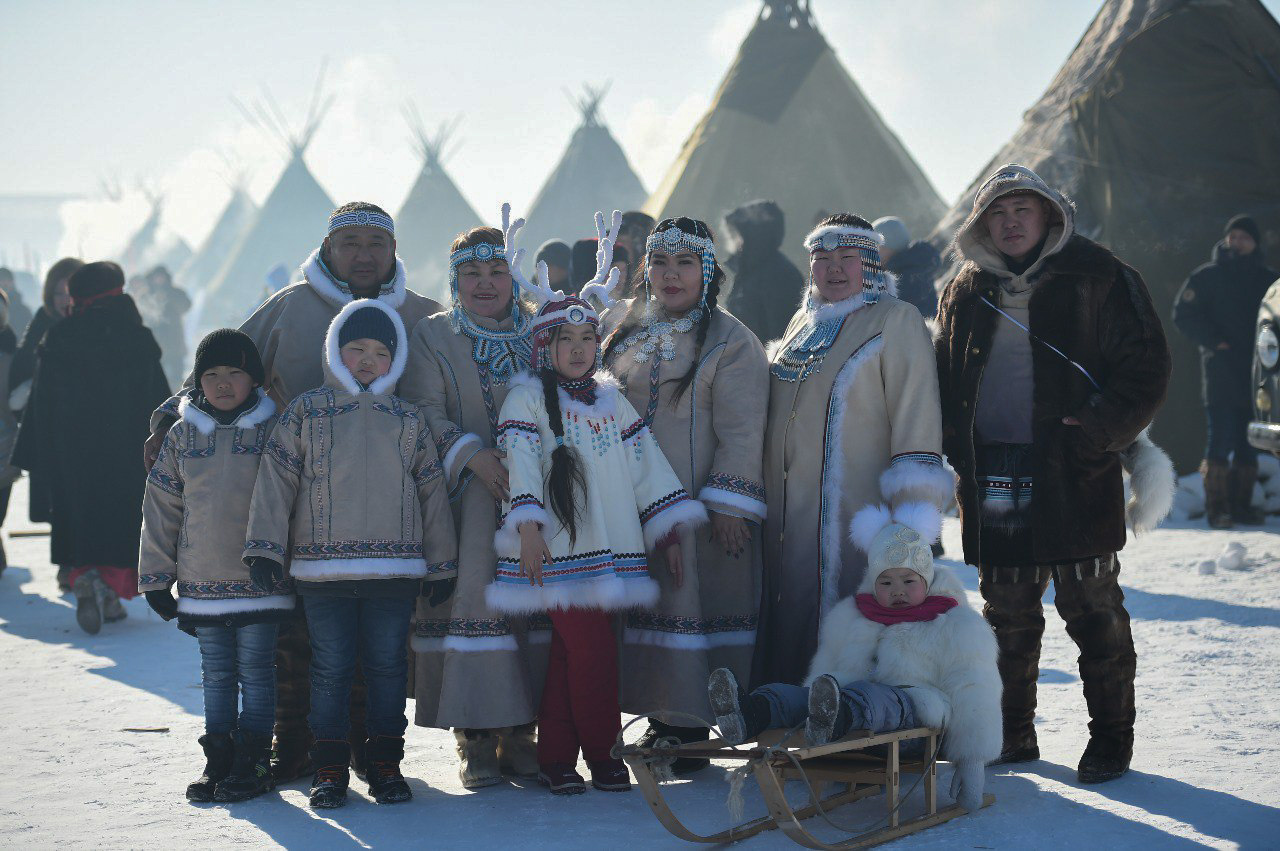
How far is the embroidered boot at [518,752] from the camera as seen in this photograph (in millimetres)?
3564

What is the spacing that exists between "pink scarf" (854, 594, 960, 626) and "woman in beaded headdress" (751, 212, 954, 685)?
0.30 meters

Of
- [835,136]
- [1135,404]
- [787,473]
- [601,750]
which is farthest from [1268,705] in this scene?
[835,136]

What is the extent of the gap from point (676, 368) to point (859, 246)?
0.63 metres

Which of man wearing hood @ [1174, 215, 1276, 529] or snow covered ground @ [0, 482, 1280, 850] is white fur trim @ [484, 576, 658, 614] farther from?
man wearing hood @ [1174, 215, 1276, 529]

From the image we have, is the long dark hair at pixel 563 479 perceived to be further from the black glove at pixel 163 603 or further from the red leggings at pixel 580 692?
the black glove at pixel 163 603

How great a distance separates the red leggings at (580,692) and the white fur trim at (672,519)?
10.1 inches

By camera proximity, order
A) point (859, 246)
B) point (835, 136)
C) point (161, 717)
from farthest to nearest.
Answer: point (835, 136) → point (161, 717) → point (859, 246)

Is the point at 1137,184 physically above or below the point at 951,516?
above

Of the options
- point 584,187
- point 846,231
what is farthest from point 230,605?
point 584,187

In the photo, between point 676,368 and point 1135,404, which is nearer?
point 1135,404

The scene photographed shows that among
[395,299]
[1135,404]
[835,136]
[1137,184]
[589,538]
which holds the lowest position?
[589,538]

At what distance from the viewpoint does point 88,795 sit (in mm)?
3357

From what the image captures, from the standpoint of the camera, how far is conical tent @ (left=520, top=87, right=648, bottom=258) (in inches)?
892

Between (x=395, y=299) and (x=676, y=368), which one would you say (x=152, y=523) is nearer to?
(x=395, y=299)
